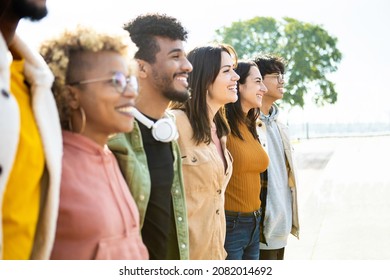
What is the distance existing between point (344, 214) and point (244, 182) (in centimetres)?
368

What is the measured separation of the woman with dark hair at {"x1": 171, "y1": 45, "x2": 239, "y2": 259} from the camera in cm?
263

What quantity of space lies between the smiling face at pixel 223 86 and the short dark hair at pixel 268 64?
98cm

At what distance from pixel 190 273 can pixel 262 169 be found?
1314 millimetres

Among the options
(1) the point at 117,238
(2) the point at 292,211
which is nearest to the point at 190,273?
(1) the point at 117,238

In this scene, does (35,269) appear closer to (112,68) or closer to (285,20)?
(112,68)

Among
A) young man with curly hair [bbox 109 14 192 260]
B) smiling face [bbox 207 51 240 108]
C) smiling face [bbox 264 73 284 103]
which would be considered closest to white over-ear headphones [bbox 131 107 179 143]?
young man with curly hair [bbox 109 14 192 260]

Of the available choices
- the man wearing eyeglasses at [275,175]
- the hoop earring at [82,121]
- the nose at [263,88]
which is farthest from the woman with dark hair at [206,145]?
the hoop earring at [82,121]

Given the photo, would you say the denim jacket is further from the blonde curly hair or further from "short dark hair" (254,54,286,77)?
"short dark hair" (254,54,286,77)

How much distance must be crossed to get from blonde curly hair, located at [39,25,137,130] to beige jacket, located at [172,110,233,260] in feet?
3.26

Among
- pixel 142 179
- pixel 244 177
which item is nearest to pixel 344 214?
pixel 244 177

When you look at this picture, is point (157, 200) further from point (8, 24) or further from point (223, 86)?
point (223, 86)

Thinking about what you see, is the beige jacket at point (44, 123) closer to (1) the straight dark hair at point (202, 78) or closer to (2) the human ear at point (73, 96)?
(2) the human ear at point (73, 96)

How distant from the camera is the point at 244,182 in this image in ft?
11.0

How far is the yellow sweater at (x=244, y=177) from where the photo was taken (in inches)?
131
